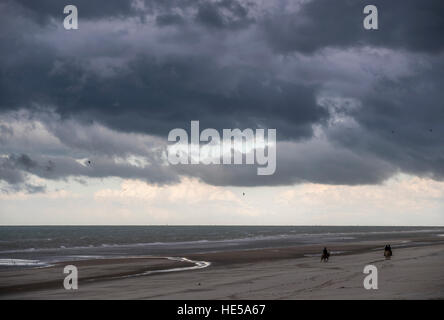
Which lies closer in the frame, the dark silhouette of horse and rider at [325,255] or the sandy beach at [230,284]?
the sandy beach at [230,284]

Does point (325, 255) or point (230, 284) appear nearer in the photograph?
point (230, 284)

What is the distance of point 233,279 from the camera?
34.1 metres

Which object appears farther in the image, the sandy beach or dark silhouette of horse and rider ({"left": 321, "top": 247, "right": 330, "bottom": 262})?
dark silhouette of horse and rider ({"left": 321, "top": 247, "right": 330, "bottom": 262})

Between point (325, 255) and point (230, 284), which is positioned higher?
point (230, 284)

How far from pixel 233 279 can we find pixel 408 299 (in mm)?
14194

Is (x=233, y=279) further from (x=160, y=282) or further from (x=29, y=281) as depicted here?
(x=29, y=281)
